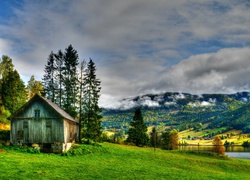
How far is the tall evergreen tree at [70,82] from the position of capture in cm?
6327

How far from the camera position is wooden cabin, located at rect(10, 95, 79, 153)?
1925 inches

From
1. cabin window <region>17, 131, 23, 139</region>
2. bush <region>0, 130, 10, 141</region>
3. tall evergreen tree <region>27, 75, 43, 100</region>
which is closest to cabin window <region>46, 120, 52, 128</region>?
cabin window <region>17, 131, 23, 139</region>

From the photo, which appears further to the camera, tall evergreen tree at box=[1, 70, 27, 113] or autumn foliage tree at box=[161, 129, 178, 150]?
autumn foliage tree at box=[161, 129, 178, 150]

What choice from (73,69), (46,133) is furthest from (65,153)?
(73,69)

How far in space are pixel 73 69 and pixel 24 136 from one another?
74.9ft

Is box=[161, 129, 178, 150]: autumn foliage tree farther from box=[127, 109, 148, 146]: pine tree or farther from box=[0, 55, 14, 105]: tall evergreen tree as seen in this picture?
box=[0, 55, 14, 105]: tall evergreen tree

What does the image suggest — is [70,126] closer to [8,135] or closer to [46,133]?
[46,133]

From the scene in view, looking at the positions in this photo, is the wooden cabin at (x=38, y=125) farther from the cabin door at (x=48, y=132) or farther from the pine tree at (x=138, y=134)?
the pine tree at (x=138, y=134)

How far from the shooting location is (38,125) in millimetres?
49312

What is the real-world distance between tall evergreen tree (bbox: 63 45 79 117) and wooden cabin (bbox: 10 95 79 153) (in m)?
13.7

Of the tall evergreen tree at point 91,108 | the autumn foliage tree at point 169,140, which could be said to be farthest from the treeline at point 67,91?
the autumn foliage tree at point 169,140

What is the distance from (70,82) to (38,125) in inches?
724

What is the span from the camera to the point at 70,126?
54.6 metres

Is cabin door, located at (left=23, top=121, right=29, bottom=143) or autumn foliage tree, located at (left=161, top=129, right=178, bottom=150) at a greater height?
cabin door, located at (left=23, top=121, right=29, bottom=143)
